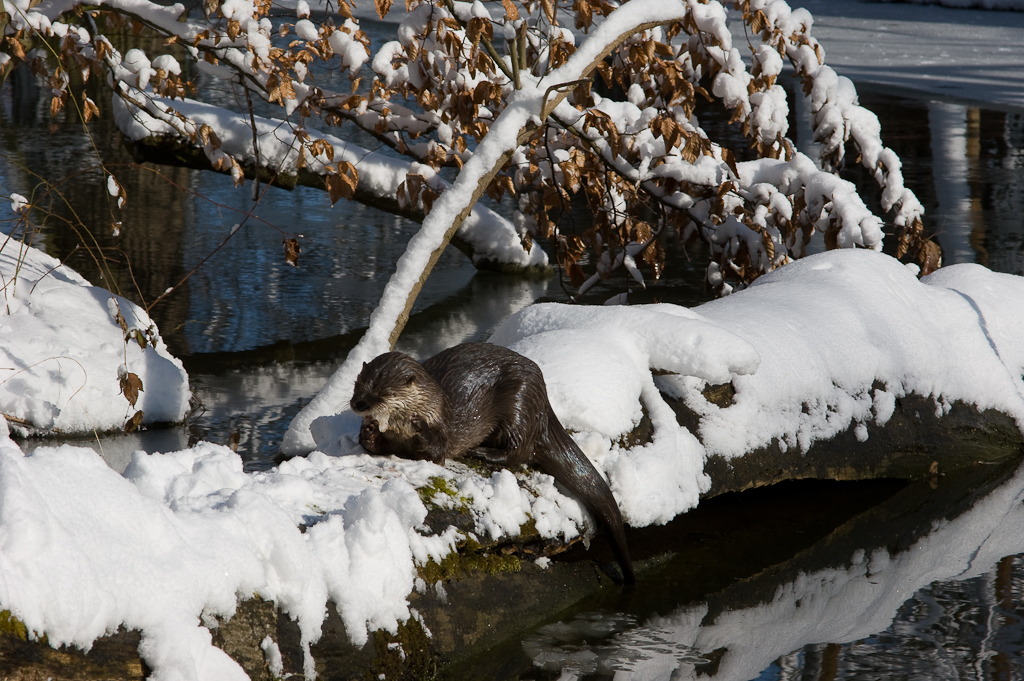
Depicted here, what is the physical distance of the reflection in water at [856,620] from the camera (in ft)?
10.6

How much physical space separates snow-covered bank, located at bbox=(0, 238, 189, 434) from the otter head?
182 centimetres

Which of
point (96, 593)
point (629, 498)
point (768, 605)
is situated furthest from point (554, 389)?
point (96, 593)

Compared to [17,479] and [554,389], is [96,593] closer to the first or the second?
[17,479]

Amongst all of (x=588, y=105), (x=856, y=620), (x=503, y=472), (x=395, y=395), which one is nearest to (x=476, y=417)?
(x=503, y=472)

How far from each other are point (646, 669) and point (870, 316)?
2.27 metres

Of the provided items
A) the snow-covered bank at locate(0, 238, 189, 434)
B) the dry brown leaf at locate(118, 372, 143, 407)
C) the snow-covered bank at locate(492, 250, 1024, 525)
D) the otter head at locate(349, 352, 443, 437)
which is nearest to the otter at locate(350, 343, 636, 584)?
the otter head at locate(349, 352, 443, 437)

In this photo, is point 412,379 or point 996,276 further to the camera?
point 996,276

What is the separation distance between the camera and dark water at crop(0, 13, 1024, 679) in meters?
3.34

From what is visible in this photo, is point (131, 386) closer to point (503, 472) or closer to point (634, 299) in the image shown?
point (503, 472)

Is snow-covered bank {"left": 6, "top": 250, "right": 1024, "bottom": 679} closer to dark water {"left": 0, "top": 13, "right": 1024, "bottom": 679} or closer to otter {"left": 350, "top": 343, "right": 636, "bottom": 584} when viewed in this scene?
otter {"left": 350, "top": 343, "right": 636, "bottom": 584}

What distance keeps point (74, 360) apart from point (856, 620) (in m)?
3.53

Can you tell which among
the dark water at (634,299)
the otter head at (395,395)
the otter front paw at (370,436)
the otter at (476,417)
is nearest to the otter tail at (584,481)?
the otter at (476,417)

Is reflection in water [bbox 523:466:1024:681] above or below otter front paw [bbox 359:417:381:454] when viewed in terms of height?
below

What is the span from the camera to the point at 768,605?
367cm
